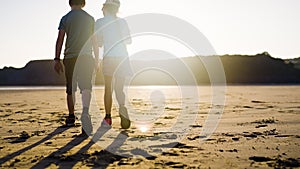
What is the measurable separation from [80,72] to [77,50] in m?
0.30

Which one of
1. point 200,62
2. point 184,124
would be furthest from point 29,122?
point 200,62

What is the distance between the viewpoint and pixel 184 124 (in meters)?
5.40

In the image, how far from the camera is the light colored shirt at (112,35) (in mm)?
5234

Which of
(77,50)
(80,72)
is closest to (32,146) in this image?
(80,72)

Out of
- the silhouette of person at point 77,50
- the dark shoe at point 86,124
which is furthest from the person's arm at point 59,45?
the dark shoe at point 86,124

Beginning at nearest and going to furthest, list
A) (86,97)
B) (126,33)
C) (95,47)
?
1. (86,97)
2. (95,47)
3. (126,33)

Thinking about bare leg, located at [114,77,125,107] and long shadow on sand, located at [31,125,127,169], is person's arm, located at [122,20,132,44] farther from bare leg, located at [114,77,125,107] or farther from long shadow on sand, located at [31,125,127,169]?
long shadow on sand, located at [31,125,127,169]

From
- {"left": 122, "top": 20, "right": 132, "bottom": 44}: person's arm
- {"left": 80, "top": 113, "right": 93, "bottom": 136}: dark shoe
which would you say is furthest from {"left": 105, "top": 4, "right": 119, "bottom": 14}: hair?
{"left": 80, "top": 113, "right": 93, "bottom": 136}: dark shoe

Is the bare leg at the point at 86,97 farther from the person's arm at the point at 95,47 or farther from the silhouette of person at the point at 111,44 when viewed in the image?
the person's arm at the point at 95,47

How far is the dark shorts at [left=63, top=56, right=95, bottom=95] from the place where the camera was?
498 cm

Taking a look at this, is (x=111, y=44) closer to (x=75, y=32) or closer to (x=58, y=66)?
(x=75, y=32)

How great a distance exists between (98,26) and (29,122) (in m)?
1.86

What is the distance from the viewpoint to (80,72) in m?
4.98

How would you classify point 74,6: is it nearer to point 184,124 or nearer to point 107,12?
point 107,12
